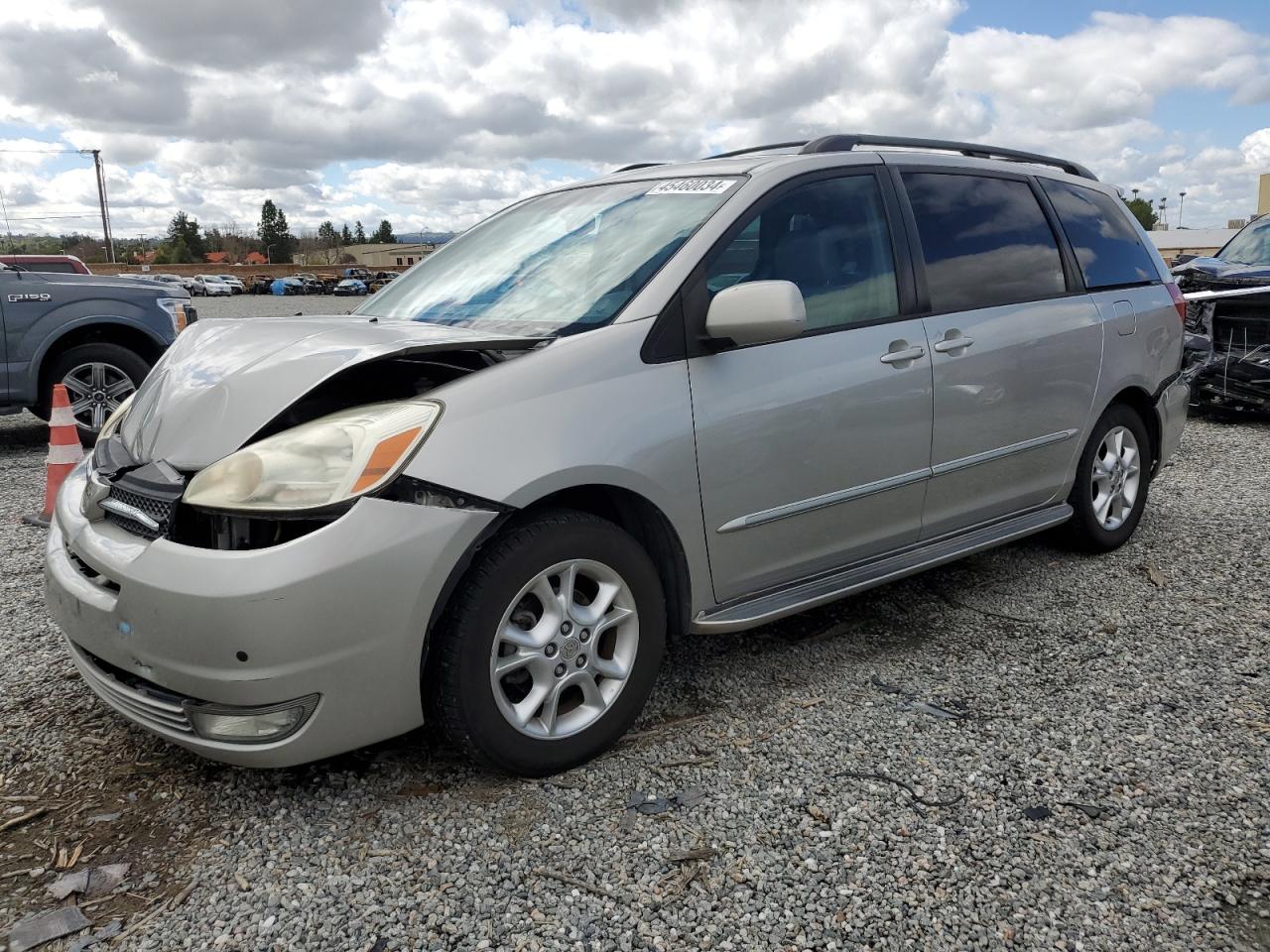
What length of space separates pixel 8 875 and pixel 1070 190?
4.72 m

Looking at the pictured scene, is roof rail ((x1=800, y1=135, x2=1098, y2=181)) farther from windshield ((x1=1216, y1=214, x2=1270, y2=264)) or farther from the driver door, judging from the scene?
windshield ((x1=1216, y1=214, x2=1270, y2=264))

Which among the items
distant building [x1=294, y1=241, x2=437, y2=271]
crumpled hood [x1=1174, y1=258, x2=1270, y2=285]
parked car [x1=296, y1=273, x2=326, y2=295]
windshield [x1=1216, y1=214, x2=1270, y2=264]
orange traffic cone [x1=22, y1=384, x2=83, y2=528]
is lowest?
orange traffic cone [x1=22, y1=384, x2=83, y2=528]

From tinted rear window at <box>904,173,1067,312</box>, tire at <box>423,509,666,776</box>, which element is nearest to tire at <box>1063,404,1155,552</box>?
tinted rear window at <box>904,173,1067,312</box>

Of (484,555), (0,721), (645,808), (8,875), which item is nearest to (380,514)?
(484,555)

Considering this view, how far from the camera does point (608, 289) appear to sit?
9.98 ft

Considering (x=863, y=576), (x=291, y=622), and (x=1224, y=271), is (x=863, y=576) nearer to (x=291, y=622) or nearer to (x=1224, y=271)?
(x=291, y=622)

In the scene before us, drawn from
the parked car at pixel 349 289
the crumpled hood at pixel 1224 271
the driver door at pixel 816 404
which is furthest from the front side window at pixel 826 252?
the parked car at pixel 349 289

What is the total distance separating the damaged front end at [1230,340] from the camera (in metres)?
7.96

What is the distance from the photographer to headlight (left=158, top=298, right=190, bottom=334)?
8188 millimetres

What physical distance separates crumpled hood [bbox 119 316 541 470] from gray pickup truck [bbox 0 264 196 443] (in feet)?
17.5

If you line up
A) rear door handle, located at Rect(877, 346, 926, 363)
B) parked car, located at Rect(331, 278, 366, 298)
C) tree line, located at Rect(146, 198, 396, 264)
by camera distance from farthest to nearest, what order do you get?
tree line, located at Rect(146, 198, 396, 264) < parked car, located at Rect(331, 278, 366, 298) < rear door handle, located at Rect(877, 346, 926, 363)

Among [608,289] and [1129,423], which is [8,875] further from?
[1129,423]

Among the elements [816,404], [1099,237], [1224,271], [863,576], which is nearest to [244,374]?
[816,404]

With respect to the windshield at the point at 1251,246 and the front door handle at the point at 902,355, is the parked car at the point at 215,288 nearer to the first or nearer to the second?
the windshield at the point at 1251,246
